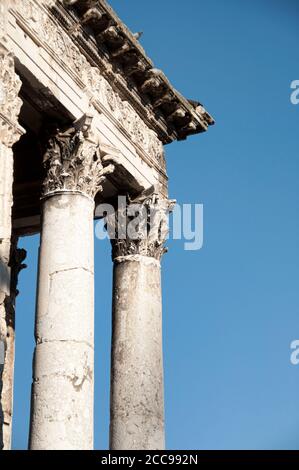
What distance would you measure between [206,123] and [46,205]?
6.20 metres

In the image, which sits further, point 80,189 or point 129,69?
point 129,69

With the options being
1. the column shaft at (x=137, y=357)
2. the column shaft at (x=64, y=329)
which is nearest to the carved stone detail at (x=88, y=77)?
the column shaft at (x=64, y=329)

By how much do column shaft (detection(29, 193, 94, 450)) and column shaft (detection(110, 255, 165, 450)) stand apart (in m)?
2.34

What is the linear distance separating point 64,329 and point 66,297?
627mm

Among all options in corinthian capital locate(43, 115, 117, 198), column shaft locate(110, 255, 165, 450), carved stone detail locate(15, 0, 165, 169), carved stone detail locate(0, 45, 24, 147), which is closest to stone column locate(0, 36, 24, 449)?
carved stone detail locate(0, 45, 24, 147)

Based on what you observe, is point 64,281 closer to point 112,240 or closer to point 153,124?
point 112,240

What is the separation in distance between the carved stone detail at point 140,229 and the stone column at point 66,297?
188cm

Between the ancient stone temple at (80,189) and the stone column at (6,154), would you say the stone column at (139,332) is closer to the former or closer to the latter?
the ancient stone temple at (80,189)

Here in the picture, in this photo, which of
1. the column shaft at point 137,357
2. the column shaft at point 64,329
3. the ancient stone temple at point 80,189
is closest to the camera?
the column shaft at point 64,329

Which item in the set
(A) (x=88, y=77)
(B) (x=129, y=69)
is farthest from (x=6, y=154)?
(B) (x=129, y=69)

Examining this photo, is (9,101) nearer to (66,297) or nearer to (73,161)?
(73,161)

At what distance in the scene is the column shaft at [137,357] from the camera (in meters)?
23.0

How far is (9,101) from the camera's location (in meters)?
19.8
